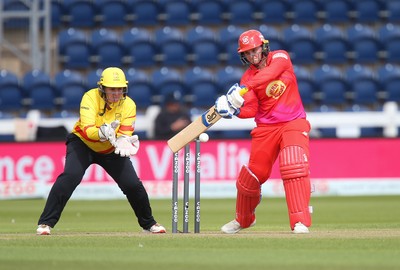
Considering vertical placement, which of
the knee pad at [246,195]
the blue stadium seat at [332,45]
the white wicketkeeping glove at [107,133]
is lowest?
the knee pad at [246,195]

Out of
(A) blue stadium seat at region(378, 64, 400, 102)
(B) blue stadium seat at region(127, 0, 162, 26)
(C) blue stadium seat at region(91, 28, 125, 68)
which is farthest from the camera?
(B) blue stadium seat at region(127, 0, 162, 26)

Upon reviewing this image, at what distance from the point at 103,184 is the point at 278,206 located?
152 inches

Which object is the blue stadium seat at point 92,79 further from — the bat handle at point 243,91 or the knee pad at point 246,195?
the bat handle at point 243,91

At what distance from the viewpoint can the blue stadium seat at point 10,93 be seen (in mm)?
21656

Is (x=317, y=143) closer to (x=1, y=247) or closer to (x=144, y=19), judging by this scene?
(x=144, y=19)

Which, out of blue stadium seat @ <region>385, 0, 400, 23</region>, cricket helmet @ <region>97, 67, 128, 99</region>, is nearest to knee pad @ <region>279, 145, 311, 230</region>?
cricket helmet @ <region>97, 67, 128, 99</region>

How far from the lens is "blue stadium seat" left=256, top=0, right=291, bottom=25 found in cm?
2261

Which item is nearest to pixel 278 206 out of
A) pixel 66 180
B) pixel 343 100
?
pixel 343 100

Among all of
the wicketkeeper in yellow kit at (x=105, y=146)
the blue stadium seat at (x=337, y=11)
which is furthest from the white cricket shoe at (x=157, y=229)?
the blue stadium seat at (x=337, y=11)

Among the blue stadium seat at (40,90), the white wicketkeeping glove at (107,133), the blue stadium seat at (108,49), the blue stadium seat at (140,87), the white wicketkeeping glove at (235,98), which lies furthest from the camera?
the blue stadium seat at (108,49)

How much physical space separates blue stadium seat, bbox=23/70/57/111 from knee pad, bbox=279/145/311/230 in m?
12.3

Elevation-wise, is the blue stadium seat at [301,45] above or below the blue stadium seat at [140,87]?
above

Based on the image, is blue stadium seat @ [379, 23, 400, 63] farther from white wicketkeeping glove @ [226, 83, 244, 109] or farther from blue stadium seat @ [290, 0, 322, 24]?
white wicketkeeping glove @ [226, 83, 244, 109]

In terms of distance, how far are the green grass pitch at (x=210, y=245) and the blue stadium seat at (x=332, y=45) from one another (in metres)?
7.89
